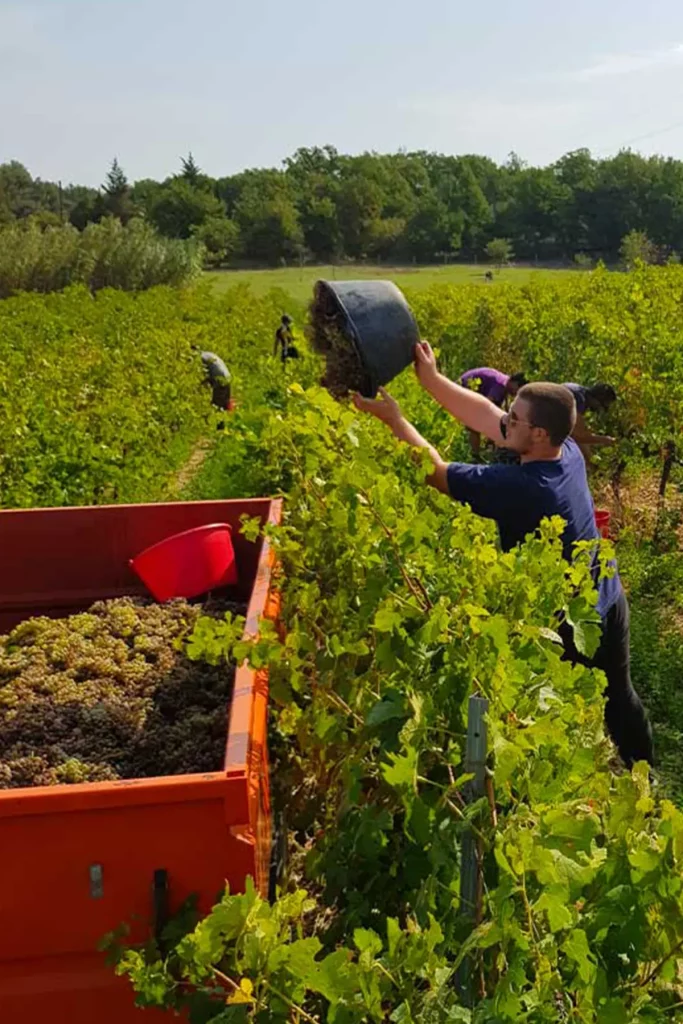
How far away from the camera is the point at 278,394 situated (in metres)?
8.68

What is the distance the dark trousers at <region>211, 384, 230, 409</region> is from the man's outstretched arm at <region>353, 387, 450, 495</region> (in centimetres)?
1043

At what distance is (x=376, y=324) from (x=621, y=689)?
6.64ft

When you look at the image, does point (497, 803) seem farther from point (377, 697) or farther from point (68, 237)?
point (68, 237)

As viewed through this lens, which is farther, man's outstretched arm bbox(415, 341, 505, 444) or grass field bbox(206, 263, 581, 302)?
grass field bbox(206, 263, 581, 302)

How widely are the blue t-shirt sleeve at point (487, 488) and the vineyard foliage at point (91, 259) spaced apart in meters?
33.0

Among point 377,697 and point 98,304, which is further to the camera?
point 98,304

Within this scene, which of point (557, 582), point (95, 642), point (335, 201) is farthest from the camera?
Answer: point (335, 201)

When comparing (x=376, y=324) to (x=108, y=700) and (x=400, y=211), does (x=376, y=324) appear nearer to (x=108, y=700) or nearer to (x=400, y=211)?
(x=108, y=700)

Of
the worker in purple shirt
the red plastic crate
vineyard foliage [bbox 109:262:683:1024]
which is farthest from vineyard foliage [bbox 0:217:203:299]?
the red plastic crate

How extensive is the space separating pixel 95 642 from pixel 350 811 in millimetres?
1344

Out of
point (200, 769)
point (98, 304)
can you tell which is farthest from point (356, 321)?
point (98, 304)

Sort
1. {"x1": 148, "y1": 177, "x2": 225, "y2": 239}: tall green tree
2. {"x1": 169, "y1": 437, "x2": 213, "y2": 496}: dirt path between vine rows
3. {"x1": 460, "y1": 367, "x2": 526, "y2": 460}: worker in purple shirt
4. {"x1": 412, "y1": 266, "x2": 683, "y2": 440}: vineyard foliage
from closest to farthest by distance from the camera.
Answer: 1. {"x1": 460, "y1": 367, "x2": 526, "y2": 460}: worker in purple shirt
2. {"x1": 412, "y1": 266, "x2": 683, "y2": 440}: vineyard foliage
3. {"x1": 169, "y1": 437, "x2": 213, "y2": 496}: dirt path between vine rows
4. {"x1": 148, "y1": 177, "x2": 225, "y2": 239}: tall green tree

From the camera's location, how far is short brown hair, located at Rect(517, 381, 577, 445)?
329 centimetres

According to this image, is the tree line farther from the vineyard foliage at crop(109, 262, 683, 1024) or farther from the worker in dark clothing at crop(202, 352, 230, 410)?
the vineyard foliage at crop(109, 262, 683, 1024)
